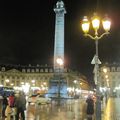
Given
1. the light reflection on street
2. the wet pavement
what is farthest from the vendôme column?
the light reflection on street

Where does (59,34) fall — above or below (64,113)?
above

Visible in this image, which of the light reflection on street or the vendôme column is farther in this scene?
the vendôme column

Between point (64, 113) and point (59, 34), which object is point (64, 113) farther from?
point (59, 34)

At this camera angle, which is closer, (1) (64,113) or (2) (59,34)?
(1) (64,113)

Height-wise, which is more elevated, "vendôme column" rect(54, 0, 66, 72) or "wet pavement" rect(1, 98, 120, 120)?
"vendôme column" rect(54, 0, 66, 72)

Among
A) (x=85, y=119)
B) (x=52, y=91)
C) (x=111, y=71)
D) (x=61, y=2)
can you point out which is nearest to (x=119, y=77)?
(x=111, y=71)

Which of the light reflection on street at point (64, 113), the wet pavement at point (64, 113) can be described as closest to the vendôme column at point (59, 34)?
the wet pavement at point (64, 113)

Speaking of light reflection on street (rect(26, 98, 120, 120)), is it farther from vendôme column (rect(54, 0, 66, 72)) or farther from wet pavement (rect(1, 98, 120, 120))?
vendôme column (rect(54, 0, 66, 72))

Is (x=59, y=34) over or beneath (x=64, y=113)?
over

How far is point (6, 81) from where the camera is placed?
188875mm

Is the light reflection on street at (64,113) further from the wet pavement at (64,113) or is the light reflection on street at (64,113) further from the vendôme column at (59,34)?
the vendôme column at (59,34)

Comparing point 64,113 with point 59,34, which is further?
point 59,34

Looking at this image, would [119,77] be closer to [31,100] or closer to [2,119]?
[31,100]

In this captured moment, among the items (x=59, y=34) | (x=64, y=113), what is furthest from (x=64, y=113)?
(x=59, y=34)
